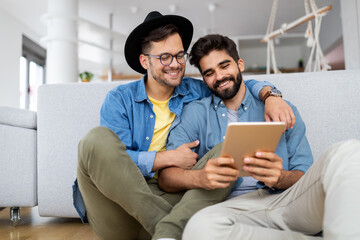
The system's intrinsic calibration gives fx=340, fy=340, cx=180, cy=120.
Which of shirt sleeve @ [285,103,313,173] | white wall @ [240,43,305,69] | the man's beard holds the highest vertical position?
white wall @ [240,43,305,69]

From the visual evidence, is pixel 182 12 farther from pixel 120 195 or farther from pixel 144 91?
pixel 120 195

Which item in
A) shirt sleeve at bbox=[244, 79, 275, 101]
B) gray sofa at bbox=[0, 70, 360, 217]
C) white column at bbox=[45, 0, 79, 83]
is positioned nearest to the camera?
shirt sleeve at bbox=[244, 79, 275, 101]

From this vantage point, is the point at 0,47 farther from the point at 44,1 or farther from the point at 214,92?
the point at 214,92

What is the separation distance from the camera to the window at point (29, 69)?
279 inches

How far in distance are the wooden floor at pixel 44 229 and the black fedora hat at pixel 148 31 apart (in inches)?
36.8

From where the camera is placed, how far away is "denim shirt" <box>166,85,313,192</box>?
136 cm

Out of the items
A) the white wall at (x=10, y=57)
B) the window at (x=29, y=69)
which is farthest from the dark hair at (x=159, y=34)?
the window at (x=29, y=69)

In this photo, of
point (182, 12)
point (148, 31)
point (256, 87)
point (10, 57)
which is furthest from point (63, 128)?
point (10, 57)

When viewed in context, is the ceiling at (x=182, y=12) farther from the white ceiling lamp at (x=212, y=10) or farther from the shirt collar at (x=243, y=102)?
the shirt collar at (x=243, y=102)

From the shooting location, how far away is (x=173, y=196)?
1.35 meters

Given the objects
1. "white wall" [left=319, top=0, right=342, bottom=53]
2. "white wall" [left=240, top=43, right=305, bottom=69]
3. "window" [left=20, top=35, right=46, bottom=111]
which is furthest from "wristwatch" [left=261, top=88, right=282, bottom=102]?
"white wall" [left=240, top=43, right=305, bottom=69]

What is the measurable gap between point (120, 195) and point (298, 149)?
725 mm

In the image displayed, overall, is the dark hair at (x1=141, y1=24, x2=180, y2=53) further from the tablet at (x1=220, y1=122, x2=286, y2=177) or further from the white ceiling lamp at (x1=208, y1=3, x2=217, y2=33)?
the white ceiling lamp at (x1=208, y1=3, x2=217, y2=33)

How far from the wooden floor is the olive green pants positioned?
1.81ft
